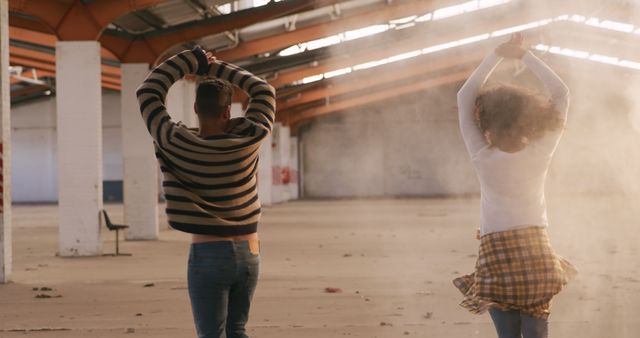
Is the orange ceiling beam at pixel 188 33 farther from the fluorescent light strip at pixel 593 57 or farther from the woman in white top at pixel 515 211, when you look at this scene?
the woman in white top at pixel 515 211

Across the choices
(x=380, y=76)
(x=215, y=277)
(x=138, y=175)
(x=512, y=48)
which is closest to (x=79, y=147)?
(x=138, y=175)

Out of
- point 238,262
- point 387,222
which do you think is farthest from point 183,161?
point 387,222

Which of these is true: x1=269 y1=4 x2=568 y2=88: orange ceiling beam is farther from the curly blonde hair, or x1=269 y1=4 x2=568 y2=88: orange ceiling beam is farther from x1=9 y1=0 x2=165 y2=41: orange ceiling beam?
the curly blonde hair

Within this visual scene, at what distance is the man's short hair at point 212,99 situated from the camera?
4059 millimetres

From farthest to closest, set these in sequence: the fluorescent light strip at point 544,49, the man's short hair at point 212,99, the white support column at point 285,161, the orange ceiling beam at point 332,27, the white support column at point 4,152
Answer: the white support column at point 285,161 < the orange ceiling beam at point 332,27 < the fluorescent light strip at point 544,49 < the white support column at point 4,152 < the man's short hair at point 212,99

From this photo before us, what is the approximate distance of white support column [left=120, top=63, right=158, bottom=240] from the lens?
20.0m

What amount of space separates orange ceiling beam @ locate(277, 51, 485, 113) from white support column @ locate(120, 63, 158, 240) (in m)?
15.7

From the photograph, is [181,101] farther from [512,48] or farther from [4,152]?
[512,48]

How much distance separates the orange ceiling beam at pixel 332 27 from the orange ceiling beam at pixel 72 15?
29.7 ft

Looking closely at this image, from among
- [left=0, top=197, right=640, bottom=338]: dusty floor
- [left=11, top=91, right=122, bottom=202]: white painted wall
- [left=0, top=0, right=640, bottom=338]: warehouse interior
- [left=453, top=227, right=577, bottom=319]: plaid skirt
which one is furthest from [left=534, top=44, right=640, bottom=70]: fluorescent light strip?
[left=11, top=91, right=122, bottom=202]: white painted wall

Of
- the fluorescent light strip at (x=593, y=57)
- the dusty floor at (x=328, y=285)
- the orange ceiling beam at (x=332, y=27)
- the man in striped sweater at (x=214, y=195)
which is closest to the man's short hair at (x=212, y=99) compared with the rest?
the man in striped sweater at (x=214, y=195)

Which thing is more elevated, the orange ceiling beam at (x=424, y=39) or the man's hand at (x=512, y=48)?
the orange ceiling beam at (x=424, y=39)

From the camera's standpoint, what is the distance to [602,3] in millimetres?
18594

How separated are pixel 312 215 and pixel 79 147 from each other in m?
15.4
